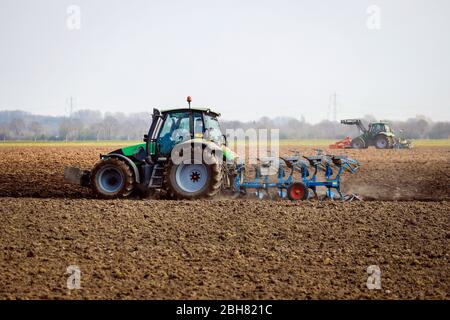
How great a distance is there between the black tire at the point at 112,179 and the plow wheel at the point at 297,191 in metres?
3.51

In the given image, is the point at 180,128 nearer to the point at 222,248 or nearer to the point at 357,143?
the point at 222,248

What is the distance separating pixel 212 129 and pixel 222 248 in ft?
15.7

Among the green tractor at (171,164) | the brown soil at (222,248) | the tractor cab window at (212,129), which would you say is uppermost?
the tractor cab window at (212,129)

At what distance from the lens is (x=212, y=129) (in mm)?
12156

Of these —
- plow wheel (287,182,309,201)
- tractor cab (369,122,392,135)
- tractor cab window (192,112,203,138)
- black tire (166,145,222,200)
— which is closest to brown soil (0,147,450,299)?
black tire (166,145,222,200)

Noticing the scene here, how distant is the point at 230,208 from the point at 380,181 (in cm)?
735

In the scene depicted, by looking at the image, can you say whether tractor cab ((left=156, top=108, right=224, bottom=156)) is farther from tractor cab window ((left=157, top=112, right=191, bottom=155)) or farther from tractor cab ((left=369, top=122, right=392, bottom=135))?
tractor cab ((left=369, top=122, right=392, bottom=135))

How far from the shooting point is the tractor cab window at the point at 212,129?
11.9 m

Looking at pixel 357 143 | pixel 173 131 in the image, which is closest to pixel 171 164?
pixel 173 131

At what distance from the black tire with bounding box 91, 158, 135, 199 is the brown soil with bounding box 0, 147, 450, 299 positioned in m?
0.70

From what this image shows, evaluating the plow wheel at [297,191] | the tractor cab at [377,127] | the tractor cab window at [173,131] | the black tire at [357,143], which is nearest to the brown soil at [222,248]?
the plow wheel at [297,191]

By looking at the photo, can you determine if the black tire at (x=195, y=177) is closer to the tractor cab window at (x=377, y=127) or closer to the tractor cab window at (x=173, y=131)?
the tractor cab window at (x=173, y=131)
